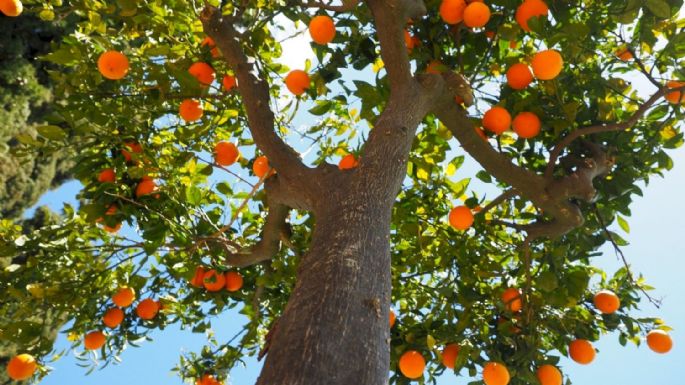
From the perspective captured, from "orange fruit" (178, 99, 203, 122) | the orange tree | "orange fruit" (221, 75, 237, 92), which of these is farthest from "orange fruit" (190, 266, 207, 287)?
"orange fruit" (221, 75, 237, 92)

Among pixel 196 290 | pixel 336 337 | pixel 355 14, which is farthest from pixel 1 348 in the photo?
pixel 336 337

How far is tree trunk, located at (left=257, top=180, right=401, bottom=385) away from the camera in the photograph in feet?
3.34

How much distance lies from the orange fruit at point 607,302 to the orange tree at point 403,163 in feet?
0.06

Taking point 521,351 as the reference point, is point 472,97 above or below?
above

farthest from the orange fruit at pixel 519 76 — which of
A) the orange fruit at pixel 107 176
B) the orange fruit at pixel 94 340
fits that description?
the orange fruit at pixel 94 340

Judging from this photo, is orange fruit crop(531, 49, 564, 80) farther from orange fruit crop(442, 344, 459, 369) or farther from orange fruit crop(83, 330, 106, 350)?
orange fruit crop(83, 330, 106, 350)

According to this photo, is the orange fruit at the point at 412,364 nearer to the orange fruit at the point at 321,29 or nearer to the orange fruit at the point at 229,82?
the orange fruit at the point at 321,29

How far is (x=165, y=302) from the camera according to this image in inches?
130

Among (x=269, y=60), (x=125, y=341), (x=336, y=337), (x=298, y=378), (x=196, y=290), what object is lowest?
(x=298, y=378)

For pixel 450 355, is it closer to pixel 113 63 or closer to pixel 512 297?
pixel 512 297

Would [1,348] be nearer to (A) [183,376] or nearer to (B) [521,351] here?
(A) [183,376]

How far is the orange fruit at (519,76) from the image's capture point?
91.6 inches

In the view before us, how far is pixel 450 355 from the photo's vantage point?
245 centimetres

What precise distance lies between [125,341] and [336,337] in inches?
99.1
